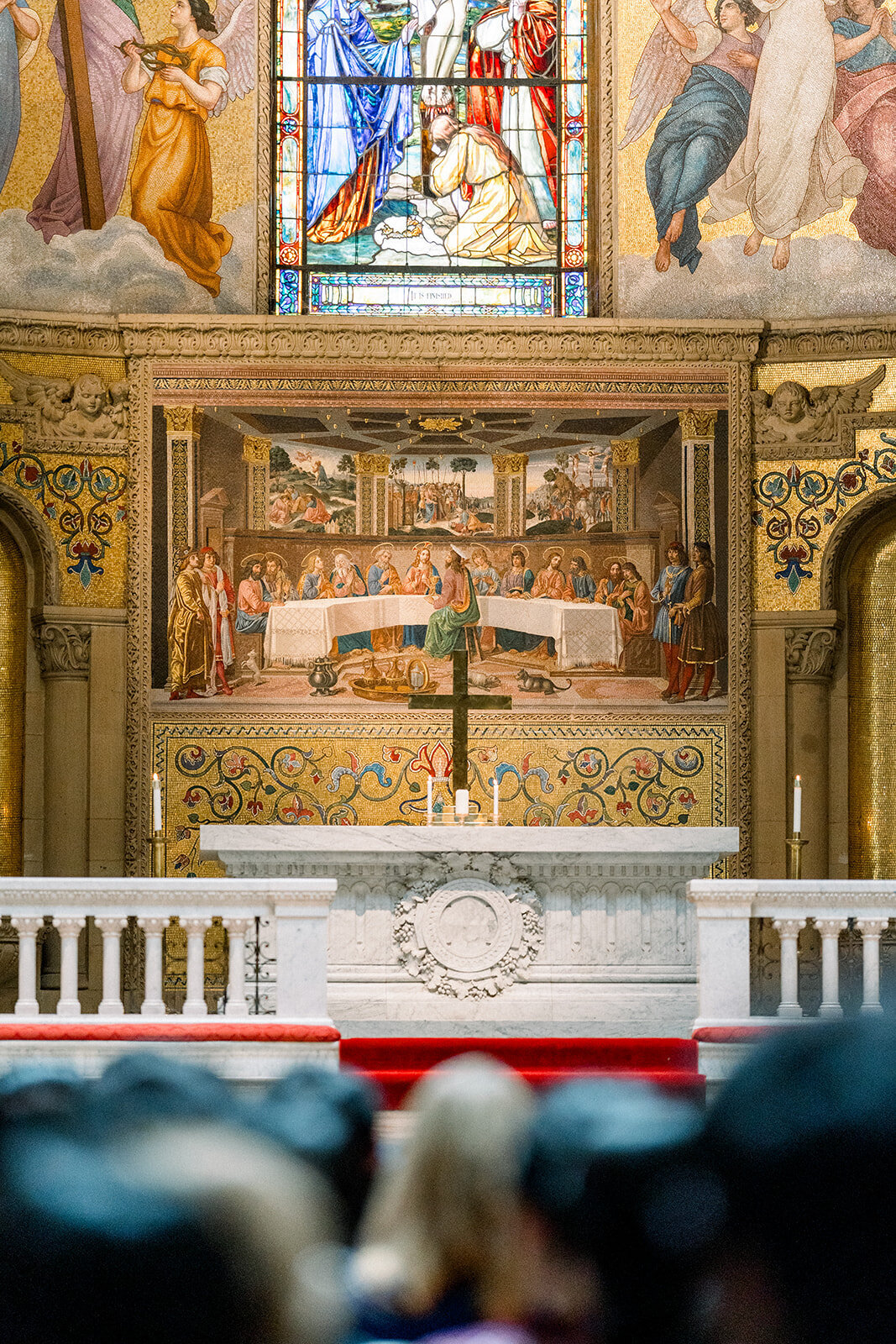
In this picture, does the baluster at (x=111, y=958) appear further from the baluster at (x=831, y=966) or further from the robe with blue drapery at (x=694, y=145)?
the robe with blue drapery at (x=694, y=145)

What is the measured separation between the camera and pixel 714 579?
11242 mm

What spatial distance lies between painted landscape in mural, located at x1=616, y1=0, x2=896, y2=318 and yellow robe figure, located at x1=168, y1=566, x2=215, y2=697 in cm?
370

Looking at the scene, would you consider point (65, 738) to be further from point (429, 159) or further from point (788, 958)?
point (788, 958)

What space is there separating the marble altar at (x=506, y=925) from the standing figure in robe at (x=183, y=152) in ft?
16.9

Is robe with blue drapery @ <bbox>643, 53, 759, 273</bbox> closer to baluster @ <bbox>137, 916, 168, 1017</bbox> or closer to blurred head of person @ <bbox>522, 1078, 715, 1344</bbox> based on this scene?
baluster @ <bbox>137, 916, 168, 1017</bbox>

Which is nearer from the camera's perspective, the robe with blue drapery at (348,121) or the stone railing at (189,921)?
the stone railing at (189,921)

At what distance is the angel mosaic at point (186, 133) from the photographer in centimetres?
1145

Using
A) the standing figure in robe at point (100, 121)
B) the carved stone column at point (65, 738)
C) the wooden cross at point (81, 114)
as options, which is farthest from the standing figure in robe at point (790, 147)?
the carved stone column at point (65, 738)

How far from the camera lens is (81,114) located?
11.4 metres

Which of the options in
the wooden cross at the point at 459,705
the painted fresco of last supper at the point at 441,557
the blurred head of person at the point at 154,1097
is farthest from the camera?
the painted fresco of last supper at the point at 441,557

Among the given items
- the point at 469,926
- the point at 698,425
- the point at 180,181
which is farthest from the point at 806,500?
the point at 180,181

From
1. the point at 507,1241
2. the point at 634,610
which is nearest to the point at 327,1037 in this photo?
the point at 507,1241

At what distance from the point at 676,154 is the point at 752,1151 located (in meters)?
11.1

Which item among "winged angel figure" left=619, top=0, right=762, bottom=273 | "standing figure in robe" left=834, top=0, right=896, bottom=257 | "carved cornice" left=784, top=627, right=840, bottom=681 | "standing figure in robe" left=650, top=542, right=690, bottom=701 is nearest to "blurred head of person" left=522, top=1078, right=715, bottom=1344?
"standing figure in robe" left=650, top=542, right=690, bottom=701
